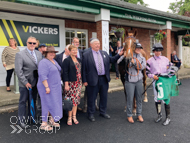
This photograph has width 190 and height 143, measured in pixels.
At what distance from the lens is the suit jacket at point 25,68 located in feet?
11.0

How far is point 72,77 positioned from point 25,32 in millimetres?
5159

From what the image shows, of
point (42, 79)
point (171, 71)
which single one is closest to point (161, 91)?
point (171, 71)

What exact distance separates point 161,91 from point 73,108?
208 cm

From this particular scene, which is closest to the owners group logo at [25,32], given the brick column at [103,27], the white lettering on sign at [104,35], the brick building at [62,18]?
the brick building at [62,18]

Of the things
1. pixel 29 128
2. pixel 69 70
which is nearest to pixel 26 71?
pixel 69 70

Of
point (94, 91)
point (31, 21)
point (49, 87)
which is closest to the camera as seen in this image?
point (49, 87)

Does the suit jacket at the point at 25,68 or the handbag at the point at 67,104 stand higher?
the suit jacket at the point at 25,68

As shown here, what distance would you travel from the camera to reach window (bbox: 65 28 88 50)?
911cm

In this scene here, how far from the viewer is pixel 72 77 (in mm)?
3627

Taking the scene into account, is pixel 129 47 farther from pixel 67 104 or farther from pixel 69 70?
pixel 67 104

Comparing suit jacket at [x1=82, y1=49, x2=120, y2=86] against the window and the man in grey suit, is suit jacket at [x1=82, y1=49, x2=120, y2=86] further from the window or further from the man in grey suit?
the window

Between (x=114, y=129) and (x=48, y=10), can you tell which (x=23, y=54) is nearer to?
(x=114, y=129)

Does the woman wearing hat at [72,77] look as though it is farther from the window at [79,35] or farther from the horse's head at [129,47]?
the window at [79,35]

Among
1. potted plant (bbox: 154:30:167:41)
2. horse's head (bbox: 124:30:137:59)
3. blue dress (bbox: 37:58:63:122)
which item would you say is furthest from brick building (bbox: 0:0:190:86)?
horse's head (bbox: 124:30:137:59)
